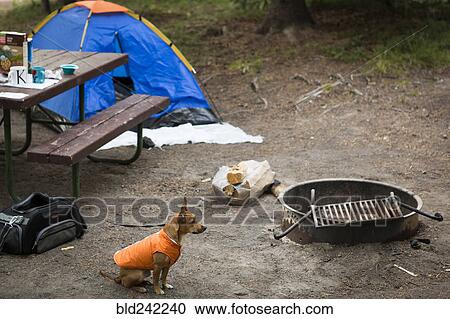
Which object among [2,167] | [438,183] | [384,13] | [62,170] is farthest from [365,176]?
[384,13]

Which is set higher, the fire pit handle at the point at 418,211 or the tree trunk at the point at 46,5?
the fire pit handle at the point at 418,211

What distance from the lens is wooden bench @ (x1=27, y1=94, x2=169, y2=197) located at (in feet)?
19.3

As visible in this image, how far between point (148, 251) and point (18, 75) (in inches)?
95.7

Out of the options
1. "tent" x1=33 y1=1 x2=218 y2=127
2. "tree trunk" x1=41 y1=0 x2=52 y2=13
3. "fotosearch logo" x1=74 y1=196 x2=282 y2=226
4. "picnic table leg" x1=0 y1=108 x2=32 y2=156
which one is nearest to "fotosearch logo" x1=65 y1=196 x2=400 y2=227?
"fotosearch logo" x1=74 y1=196 x2=282 y2=226

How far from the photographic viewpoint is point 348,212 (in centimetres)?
580

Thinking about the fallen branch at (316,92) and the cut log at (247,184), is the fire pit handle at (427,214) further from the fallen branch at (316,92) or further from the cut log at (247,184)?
the fallen branch at (316,92)

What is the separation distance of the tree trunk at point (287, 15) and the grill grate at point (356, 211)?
6192 millimetres

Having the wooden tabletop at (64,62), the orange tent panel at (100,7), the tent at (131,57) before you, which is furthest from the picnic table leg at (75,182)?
the orange tent panel at (100,7)

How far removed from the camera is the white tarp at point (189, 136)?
8172 millimetres

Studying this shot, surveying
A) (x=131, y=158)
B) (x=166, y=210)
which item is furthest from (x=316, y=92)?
(x=166, y=210)

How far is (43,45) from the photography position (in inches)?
354

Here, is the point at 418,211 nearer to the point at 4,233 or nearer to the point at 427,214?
the point at 427,214

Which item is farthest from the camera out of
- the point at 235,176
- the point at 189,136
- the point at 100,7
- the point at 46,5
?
the point at 46,5
